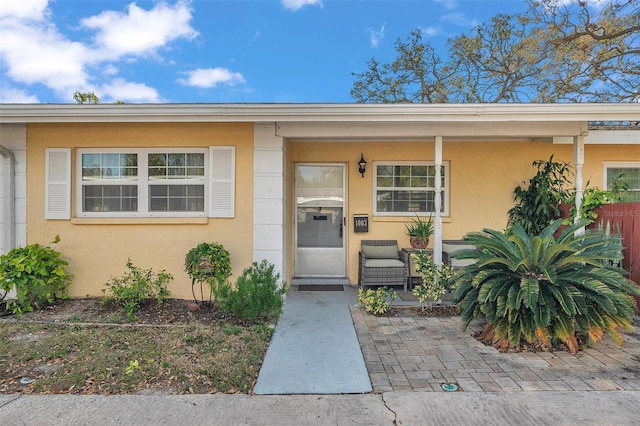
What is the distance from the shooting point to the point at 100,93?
13.5m

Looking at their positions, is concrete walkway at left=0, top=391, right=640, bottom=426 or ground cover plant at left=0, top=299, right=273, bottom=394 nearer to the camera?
concrete walkway at left=0, top=391, right=640, bottom=426

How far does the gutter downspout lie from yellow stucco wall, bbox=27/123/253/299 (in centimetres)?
20

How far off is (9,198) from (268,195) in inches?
147

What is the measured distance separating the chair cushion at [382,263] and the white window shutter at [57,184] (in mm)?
4570

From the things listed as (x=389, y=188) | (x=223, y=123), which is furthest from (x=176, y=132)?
(x=389, y=188)

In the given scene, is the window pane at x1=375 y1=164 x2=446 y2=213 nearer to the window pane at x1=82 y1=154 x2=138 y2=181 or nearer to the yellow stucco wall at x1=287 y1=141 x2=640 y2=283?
the yellow stucco wall at x1=287 y1=141 x2=640 y2=283

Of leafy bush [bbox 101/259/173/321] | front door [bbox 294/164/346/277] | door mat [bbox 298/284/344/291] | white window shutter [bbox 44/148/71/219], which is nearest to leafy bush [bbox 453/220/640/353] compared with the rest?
door mat [bbox 298/284/344/291]

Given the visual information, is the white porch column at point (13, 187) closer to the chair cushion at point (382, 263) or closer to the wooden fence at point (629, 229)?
the chair cushion at point (382, 263)

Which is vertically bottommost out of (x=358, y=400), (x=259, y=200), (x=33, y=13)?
(x=358, y=400)

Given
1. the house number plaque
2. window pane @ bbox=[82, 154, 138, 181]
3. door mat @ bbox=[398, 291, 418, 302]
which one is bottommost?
door mat @ bbox=[398, 291, 418, 302]

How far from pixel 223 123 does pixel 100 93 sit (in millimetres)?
11029

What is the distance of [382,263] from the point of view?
5930mm

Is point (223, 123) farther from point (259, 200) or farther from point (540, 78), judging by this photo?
point (540, 78)

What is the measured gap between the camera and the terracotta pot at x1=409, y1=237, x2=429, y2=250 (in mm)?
6205
